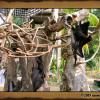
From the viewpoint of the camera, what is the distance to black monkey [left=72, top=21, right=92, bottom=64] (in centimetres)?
278

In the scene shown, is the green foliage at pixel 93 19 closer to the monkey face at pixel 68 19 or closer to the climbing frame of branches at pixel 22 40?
the monkey face at pixel 68 19

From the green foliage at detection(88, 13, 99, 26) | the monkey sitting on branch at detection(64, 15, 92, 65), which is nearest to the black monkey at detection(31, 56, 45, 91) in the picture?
the monkey sitting on branch at detection(64, 15, 92, 65)

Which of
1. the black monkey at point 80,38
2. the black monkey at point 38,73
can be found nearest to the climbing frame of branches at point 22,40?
the black monkey at point 38,73

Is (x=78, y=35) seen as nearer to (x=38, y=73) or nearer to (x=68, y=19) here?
(x=68, y=19)

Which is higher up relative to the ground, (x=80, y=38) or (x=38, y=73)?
(x=80, y=38)

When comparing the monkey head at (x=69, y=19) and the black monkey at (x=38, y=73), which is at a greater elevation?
the monkey head at (x=69, y=19)

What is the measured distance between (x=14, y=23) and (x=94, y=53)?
762 mm

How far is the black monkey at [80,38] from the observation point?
9.11ft

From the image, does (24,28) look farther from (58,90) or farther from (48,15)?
(58,90)

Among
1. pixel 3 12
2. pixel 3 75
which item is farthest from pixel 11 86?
pixel 3 12

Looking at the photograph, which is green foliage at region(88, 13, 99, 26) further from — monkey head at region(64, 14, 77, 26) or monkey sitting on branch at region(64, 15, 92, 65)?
monkey head at region(64, 14, 77, 26)

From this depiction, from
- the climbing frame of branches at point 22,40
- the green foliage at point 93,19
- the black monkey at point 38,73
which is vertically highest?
the green foliage at point 93,19

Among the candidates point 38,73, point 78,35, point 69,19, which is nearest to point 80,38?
point 78,35

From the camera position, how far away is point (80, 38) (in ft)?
9.12
